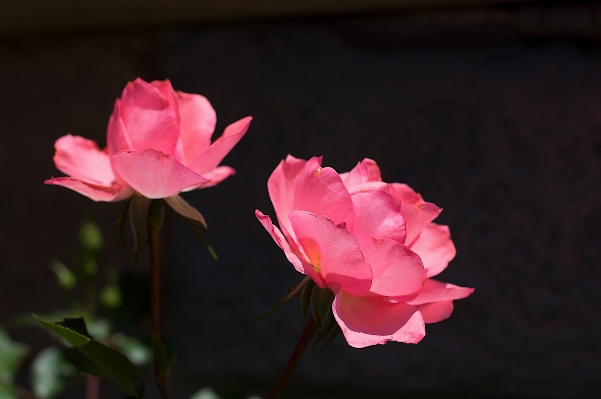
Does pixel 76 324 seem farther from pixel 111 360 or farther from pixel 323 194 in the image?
pixel 323 194

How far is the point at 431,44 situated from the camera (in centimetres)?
53

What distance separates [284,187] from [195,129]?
7 cm

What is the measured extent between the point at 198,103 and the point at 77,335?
0.51 ft

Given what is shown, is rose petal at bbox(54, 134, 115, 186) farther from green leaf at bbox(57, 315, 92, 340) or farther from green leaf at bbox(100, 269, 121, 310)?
green leaf at bbox(100, 269, 121, 310)

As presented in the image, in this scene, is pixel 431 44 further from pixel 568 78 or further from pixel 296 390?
pixel 296 390

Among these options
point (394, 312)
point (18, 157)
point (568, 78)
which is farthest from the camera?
point (18, 157)

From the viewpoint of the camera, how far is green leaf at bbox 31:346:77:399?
0.55m

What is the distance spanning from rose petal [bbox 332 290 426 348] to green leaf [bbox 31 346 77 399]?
0.38 meters

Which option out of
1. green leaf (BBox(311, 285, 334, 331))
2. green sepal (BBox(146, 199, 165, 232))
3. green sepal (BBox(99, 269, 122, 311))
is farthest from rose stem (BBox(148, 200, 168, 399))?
green sepal (BBox(99, 269, 122, 311))

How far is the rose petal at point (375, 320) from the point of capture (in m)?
0.26

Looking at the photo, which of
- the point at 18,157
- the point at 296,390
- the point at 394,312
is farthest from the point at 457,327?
the point at 18,157

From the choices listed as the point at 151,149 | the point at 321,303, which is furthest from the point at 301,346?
the point at 151,149

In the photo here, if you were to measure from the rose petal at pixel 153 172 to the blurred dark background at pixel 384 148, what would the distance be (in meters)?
0.26

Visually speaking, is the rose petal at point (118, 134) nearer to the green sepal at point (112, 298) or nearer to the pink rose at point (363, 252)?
the pink rose at point (363, 252)
